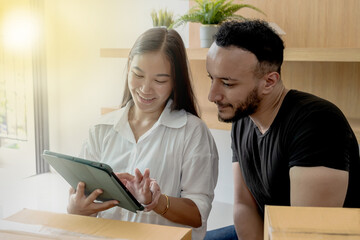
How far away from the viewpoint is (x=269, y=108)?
1.31 metres

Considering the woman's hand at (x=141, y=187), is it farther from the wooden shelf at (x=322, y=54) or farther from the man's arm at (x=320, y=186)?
the wooden shelf at (x=322, y=54)

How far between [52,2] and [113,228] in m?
2.88

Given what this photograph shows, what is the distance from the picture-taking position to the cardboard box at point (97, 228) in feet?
2.39

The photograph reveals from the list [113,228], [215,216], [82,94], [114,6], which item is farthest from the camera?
[82,94]

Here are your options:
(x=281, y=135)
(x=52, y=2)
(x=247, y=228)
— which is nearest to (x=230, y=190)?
(x=247, y=228)

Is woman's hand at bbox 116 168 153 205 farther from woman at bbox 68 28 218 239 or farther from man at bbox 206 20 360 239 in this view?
man at bbox 206 20 360 239

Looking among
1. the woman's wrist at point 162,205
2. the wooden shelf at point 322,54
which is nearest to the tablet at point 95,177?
the woman's wrist at point 162,205

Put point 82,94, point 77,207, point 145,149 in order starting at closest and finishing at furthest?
1. point 77,207
2. point 145,149
3. point 82,94

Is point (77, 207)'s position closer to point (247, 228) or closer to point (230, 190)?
point (247, 228)

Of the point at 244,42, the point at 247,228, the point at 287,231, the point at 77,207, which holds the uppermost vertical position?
the point at 244,42

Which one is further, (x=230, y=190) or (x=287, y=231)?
(x=230, y=190)

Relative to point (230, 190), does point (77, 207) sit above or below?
above

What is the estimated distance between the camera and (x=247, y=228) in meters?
1.42

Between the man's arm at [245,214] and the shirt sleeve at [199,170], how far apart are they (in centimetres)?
16
